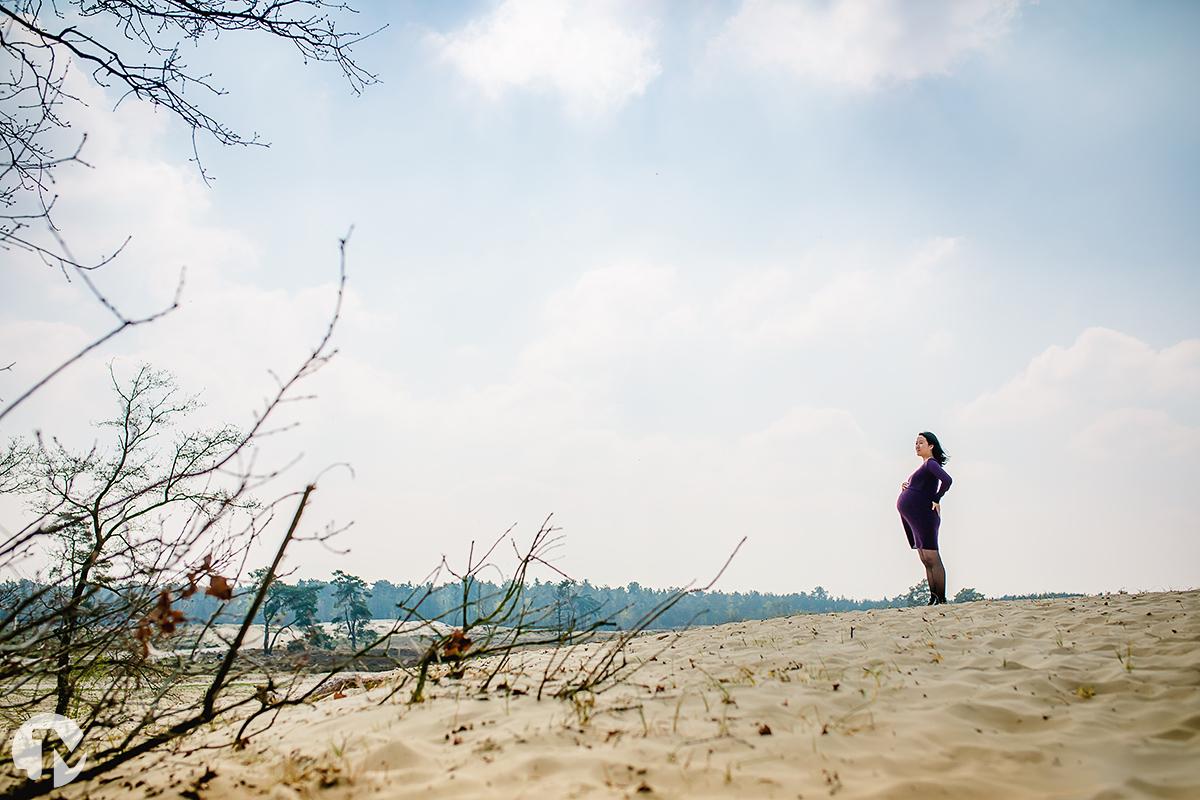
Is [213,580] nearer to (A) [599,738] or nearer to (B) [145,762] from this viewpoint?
(B) [145,762]

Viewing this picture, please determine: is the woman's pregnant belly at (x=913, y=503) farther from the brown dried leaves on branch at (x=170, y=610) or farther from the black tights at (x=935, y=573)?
the brown dried leaves on branch at (x=170, y=610)

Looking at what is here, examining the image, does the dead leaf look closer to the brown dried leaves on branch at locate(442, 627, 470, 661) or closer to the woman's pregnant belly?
the brown dried leaves on branch at locate(442, 627, 470, 661)

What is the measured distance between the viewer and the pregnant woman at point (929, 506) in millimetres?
9539

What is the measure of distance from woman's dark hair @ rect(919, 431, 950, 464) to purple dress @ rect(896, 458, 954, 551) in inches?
6.0

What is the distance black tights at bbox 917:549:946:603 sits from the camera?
31.1ft

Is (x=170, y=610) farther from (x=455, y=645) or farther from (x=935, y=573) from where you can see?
(x=935, y=573)

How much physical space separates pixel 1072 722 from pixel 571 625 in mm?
3188

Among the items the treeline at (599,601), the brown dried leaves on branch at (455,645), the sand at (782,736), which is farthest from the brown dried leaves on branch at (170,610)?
the treeline at (599,601)

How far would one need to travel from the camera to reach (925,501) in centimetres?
969
